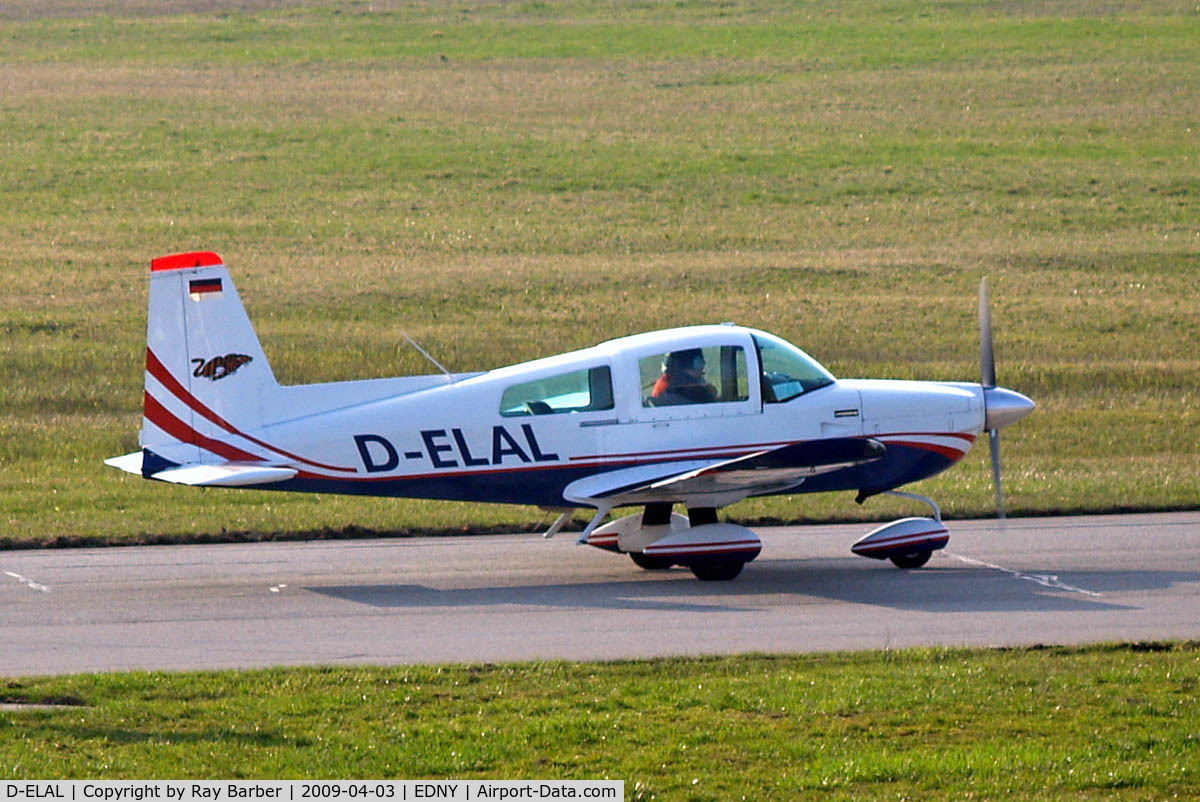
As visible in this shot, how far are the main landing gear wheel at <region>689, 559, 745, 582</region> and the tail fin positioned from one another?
161 inches

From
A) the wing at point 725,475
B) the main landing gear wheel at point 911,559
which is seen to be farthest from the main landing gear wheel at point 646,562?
the main landing gear wheel at point 911,559

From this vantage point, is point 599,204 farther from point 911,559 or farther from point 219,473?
point 219,473

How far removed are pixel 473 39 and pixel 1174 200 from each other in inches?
1090

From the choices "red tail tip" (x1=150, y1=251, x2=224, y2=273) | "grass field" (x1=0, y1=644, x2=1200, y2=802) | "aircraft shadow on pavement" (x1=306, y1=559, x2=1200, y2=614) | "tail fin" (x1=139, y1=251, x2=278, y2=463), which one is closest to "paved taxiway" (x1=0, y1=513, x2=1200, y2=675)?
"aircraft shadow on pavement" (x1=306, y1=559, x2=1200, y2=614)

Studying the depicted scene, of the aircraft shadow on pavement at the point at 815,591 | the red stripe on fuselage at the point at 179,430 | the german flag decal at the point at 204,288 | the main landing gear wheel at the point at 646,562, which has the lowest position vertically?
the aircraft shadow on pavement at the point at 815,591

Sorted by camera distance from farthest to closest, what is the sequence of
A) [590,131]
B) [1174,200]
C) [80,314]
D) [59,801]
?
[590,131]
[1174,200]
[80,314]
[59,801]

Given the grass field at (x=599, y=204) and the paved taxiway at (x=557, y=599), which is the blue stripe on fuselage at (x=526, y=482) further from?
the grass field at (x=599, y=204)

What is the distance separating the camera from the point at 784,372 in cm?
1555

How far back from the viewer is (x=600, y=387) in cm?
1528

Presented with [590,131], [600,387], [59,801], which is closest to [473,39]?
[590,131]

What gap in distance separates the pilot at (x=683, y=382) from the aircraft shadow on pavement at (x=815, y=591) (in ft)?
5.40

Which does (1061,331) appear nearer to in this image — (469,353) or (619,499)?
(469,353)

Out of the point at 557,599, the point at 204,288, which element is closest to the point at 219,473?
the point at 204,288

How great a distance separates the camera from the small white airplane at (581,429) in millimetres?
14789
